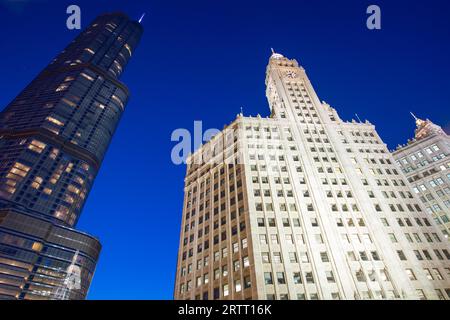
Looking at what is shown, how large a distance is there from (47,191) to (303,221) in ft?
471

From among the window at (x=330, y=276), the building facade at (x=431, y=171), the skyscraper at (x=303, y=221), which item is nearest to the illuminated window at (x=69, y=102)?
the skyscraper at (x=303, y=221)

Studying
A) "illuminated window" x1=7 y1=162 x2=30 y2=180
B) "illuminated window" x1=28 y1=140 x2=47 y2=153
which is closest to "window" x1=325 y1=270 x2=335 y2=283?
"illuminated window" x1=7 y1=162 x2=30 y2=180

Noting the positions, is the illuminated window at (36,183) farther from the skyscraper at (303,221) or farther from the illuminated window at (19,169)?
the skyscraper at (303,221)

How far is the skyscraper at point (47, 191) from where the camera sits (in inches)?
4968

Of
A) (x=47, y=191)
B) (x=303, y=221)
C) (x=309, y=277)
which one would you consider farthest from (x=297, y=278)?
(x=47, y=191)

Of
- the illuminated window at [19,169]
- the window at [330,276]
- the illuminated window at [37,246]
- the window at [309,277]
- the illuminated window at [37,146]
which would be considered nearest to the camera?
the window at [309,277]

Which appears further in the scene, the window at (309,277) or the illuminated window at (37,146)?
the illuminated window at (37,146)

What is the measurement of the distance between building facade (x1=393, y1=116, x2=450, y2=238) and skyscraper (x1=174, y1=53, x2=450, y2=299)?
20837 millimetres

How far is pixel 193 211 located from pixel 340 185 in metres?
30.4

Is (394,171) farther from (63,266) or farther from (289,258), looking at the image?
(63,266)

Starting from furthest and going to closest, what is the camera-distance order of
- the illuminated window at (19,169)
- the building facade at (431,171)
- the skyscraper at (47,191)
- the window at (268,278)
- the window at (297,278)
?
the illuminated window at (19,169) < the skyscraper at (47,191) < the building facade at (431,171) < the window at (297,278) < the window at (268,278)

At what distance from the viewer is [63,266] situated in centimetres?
13788

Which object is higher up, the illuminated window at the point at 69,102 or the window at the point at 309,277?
the illuminated window at the point at 69,102

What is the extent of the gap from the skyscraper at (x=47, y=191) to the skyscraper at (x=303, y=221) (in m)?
96.1
